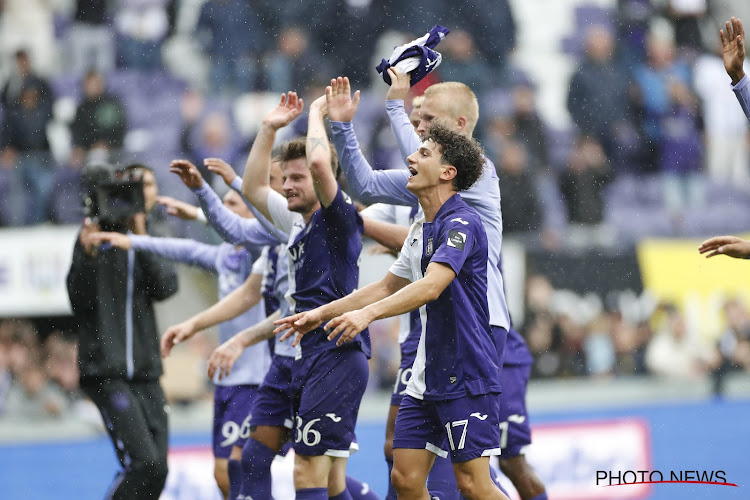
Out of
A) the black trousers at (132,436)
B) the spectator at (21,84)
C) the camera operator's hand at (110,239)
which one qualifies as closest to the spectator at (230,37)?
the spectator at (21,84)

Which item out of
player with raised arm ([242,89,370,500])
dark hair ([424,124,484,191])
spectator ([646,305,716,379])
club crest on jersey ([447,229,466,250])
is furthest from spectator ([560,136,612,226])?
club crest on jersey ([447,229,466,250])

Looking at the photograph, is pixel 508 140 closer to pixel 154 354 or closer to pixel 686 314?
pixel 686 314

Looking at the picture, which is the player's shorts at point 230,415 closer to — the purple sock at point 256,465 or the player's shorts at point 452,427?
the purple sock at point 256,465

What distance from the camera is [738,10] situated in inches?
685

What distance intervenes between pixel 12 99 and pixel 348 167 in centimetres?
945

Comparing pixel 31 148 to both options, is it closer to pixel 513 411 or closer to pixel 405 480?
pixel 513 411

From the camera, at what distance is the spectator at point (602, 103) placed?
1505 centimetres

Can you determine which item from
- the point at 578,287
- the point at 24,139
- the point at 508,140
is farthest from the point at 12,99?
the point at 578,287

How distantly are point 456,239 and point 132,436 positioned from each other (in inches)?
116

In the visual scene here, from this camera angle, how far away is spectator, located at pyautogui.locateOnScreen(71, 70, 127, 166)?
13305mm

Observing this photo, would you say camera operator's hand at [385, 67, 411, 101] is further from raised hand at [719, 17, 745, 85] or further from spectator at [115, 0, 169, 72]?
spectator at [115, 0, 169, 72]

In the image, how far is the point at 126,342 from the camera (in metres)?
7.02

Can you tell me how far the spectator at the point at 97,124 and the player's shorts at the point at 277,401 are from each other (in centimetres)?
789

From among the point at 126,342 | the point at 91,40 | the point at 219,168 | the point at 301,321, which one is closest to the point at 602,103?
the point at 91,40
